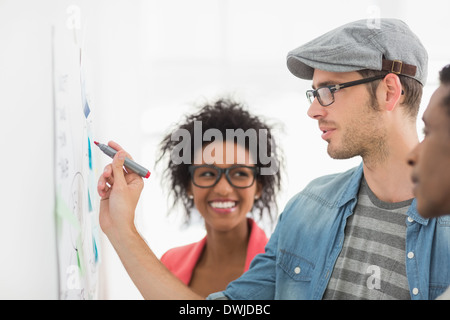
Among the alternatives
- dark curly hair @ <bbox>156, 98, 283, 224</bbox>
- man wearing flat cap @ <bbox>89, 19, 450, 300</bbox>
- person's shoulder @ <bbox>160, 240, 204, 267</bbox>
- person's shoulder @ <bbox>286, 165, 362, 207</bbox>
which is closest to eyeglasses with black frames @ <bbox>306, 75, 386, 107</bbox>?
man wearing flat cap @ <bbox>89, 19, 450, 300</bbox>

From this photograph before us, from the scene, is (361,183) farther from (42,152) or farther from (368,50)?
(42,152)

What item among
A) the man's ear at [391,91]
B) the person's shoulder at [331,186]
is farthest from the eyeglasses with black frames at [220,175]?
the man's ear at [391,91]

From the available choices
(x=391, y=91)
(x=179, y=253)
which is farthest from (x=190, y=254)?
(x=391, y=91)

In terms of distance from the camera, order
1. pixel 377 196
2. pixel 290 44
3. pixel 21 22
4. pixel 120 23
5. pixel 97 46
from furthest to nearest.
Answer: pixel 290 44 < pixel 120 23 < pixel 97 46 < pixel 377 196 < pixel 21 22

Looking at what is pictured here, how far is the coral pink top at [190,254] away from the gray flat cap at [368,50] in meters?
0.69

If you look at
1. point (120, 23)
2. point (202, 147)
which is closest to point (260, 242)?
point (202, 147)

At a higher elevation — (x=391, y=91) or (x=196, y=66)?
(x=196, y=66)

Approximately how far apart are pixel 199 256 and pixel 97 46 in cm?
78

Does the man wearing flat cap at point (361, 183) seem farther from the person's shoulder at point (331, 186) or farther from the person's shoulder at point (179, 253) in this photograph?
the person's shoulder at point (179, 253)

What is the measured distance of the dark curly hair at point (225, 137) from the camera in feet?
5.25

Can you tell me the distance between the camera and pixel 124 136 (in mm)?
1510

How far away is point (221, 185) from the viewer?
145 cm

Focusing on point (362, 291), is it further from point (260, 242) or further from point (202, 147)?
point (202, 147)

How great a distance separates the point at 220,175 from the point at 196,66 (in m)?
0.46
